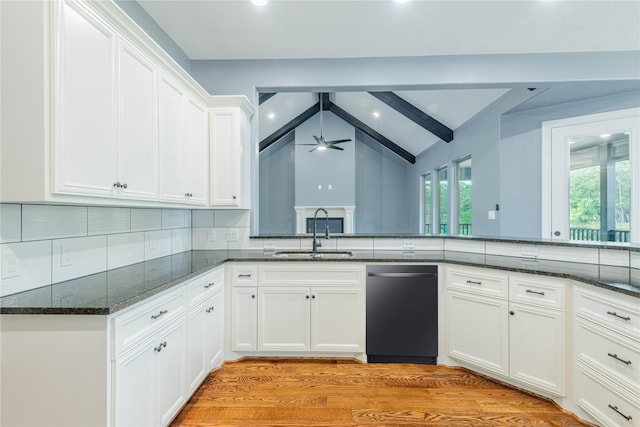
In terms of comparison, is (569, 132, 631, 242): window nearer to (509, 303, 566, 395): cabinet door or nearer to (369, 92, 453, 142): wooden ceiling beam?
(369, 92, 453, 142): wooden ceiling beam

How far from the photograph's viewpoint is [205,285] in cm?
230

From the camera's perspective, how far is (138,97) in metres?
1.92

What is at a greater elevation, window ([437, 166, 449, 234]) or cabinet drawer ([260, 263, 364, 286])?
window ([437, 166, 449, 234])

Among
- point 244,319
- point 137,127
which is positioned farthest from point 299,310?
point 137,127

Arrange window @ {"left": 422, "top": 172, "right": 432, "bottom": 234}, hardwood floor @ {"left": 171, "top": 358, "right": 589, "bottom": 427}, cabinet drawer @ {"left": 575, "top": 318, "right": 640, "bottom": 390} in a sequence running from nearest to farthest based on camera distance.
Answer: cabinet drawer @ {"left": 575, "top": 318, "right": 640, "bottom": 390} < hardwood floor @ {"left": 171, "top": 358, "right": 589, "bottom": 427} < window @ {"left": 422, "top": 172, "right": 432, "bottom": 234}

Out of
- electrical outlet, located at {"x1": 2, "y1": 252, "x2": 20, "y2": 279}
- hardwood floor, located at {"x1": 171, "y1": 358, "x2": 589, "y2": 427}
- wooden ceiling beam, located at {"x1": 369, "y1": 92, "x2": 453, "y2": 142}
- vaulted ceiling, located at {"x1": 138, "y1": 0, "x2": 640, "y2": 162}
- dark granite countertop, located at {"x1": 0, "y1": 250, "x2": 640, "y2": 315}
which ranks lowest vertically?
hardwood floor, located at {"x1": 171, "y1": 358, "x2": 589, "y2": 427}

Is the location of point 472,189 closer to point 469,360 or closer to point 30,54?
point 469,360

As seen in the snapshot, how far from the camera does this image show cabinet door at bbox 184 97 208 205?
102 inches

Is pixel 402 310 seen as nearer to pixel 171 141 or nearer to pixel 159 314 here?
pixel 159 314

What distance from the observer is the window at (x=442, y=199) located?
6.73 metres

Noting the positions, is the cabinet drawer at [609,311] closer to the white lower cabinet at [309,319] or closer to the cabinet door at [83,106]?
the white lower cabinet at [309,319]

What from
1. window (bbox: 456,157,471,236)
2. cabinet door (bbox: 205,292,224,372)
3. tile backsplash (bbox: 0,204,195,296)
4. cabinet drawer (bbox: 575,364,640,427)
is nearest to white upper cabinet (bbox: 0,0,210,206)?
tile backsplash (bbox: 0,204,195,296)

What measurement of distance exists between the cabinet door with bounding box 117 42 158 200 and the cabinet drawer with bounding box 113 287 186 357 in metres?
0.61

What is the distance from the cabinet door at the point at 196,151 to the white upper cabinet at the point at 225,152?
0.25ft
